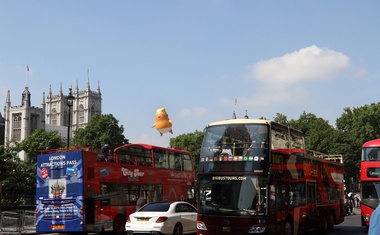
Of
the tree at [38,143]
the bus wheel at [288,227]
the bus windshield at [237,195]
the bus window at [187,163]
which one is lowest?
the bus wheel at [288,227]

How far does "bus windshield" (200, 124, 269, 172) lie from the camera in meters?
15.3

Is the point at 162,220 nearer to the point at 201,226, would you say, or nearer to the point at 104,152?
the point at 201,226

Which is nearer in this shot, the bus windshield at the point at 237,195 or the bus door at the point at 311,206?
the bus windshield at the point at 237,195

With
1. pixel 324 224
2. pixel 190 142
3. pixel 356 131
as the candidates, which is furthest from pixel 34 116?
pixel 324 224

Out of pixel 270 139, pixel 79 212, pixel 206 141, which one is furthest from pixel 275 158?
pixel 79 212

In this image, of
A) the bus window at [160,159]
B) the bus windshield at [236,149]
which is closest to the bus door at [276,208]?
the bus windshield at [236,149]

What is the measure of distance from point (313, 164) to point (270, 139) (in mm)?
5278

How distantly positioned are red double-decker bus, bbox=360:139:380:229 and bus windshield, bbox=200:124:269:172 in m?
7.89

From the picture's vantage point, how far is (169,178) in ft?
85.5

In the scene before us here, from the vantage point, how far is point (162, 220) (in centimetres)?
1847

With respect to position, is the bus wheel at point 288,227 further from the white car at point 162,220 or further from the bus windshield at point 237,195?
the white car at point 162,220

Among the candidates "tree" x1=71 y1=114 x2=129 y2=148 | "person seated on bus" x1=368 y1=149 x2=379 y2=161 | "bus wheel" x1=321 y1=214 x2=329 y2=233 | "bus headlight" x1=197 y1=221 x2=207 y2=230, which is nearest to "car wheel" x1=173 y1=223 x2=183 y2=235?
"bus headlight" x1=197 y1=221 x2=207 y2=230

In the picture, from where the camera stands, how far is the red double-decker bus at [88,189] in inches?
802

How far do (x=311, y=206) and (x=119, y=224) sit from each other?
8.17 meters
